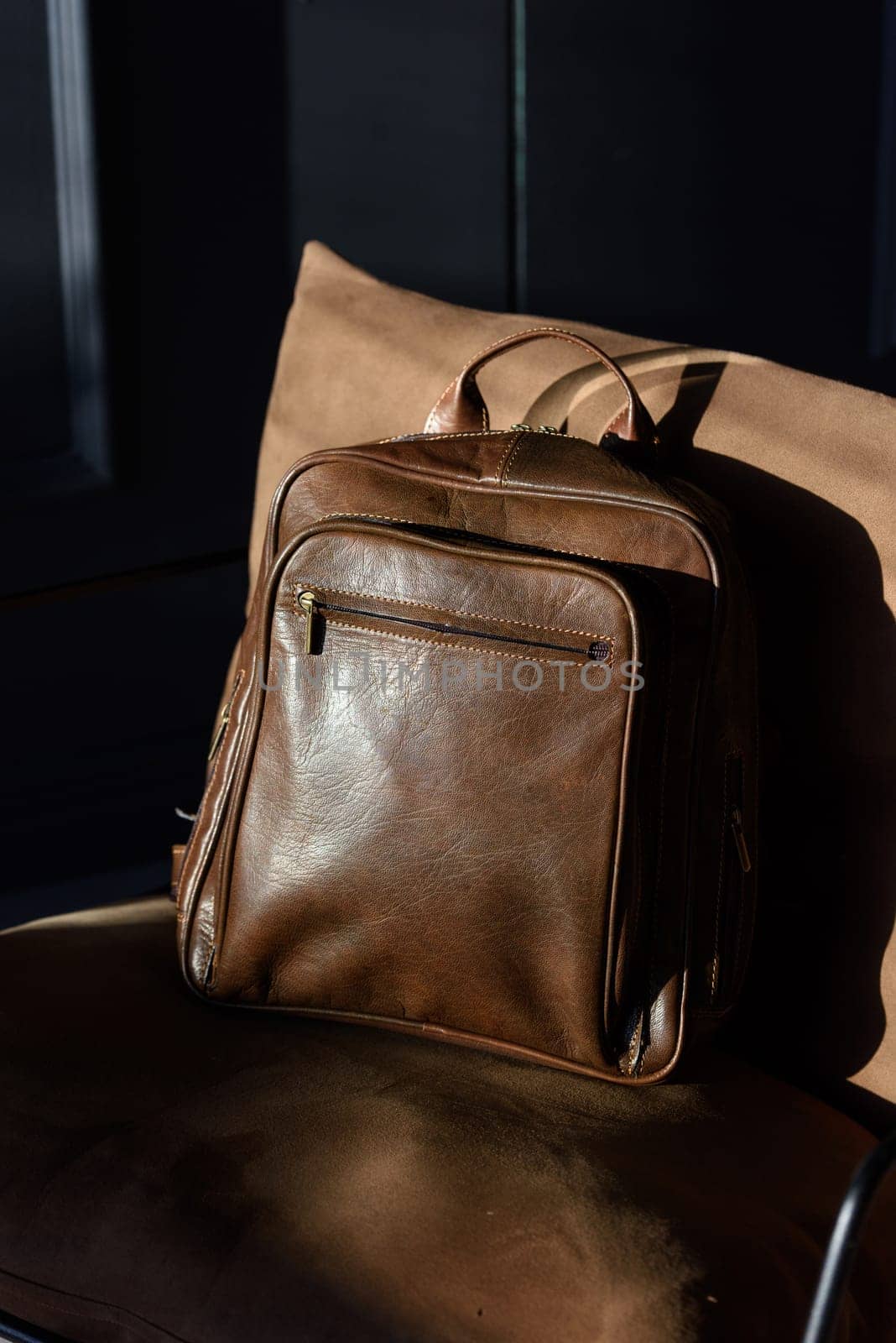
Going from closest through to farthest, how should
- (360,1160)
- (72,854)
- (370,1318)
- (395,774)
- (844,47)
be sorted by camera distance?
1. (370,1318)
2. (360,1160)
3. (395,774)
4. (72,854)
5. (844,47)

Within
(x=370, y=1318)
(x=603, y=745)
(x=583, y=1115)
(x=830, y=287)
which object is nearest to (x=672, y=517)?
(x=603, y=745)

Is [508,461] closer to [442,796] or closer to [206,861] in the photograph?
[442,796]

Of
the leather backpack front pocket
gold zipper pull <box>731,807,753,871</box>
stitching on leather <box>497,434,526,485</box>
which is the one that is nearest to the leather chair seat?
the leather backpack front pocket

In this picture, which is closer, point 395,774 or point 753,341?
point 395,774

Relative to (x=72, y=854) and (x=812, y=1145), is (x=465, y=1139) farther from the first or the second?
(x=72, y=854)

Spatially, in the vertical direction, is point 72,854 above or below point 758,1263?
below

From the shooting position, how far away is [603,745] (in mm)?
811

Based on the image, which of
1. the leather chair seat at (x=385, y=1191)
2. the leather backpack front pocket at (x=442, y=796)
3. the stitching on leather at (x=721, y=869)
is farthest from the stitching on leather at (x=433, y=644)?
the leather chair seat at (x=385, y=1191)

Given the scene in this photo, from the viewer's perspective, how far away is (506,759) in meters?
0.83

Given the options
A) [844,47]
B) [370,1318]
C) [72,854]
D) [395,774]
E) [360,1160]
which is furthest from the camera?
[844,47]

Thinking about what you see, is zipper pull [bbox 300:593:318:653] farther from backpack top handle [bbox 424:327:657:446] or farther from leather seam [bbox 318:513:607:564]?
backpack top handle [bbox 424:327:657:446]

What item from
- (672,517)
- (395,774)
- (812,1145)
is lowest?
(812,1145)

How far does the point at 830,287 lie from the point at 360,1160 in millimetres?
1656

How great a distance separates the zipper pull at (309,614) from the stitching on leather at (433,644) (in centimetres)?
1
